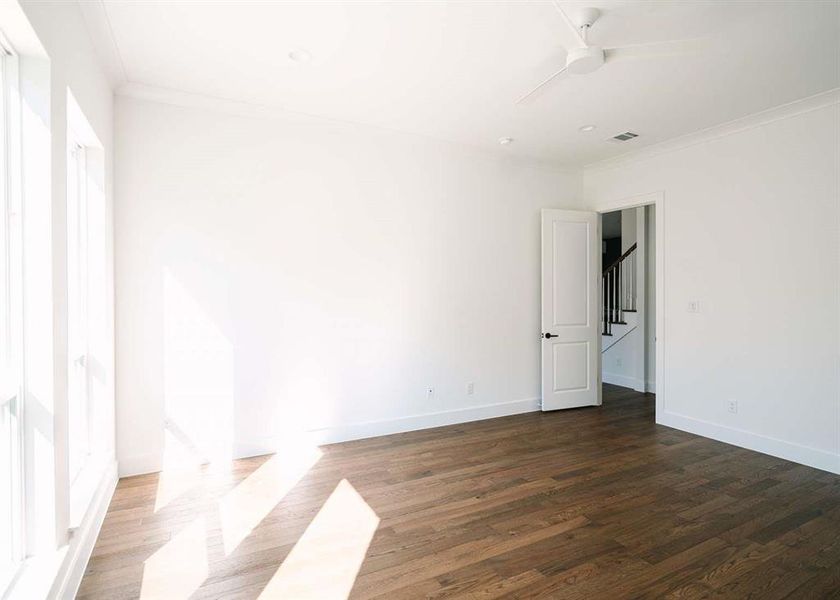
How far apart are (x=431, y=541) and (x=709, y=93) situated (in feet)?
12.1

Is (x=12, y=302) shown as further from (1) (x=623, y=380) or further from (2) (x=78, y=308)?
(1) (x=623, y=380)

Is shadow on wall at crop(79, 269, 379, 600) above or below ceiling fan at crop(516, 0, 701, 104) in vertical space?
below

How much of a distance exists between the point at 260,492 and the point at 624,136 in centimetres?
439

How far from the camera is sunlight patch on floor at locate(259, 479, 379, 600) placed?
1994mm

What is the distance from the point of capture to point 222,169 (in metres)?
3.51

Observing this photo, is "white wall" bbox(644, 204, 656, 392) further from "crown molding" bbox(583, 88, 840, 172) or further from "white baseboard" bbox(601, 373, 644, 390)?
"crown molding" bbox(583, 88, 840, 172)

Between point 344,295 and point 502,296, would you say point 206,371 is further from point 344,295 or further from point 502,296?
point 502,296

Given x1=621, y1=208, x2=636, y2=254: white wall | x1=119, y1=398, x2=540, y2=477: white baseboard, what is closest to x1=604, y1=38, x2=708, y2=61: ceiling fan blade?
x1=119, y1=398, x2=540, y2=477: white baseboard

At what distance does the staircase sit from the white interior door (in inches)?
50.2

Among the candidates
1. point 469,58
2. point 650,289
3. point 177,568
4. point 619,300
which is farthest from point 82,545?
point 619,300

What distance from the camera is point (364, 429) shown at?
13.3 ft

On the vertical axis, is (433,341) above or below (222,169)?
below

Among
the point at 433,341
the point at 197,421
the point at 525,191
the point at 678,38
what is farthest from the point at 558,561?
the point at 525,191

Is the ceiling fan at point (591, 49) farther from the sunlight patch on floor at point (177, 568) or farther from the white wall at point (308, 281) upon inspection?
the sunlight patch on floor at point (177, 568)
